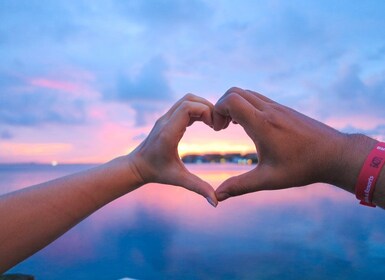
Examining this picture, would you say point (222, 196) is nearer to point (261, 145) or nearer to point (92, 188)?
point (261, 145)

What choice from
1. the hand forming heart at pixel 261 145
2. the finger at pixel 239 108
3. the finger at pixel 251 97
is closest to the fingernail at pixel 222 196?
the hand forming heart at pixel 261 145

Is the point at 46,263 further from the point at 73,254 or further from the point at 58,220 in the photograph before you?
the point at 58,220

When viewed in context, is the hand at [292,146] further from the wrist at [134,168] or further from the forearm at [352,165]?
the wrist at [134,168]

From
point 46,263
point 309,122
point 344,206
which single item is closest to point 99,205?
point 309,122

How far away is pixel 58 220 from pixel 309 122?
1.30 m

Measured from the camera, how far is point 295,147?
1563mm

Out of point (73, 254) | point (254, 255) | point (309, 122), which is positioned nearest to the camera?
point (309, 122)

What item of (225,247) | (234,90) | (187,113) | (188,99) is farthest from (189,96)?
(225,247)

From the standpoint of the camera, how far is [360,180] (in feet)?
4.91

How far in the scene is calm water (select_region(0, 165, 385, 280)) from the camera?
14695 millimetres

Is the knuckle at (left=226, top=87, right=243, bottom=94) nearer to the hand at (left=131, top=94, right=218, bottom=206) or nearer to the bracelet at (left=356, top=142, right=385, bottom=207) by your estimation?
the hand at (left=131, top=94, right=218, bottom=206)

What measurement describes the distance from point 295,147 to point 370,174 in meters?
0.33

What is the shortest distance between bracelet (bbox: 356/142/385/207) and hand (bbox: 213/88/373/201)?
31 millimetres

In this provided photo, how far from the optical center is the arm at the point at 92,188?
156 cm
